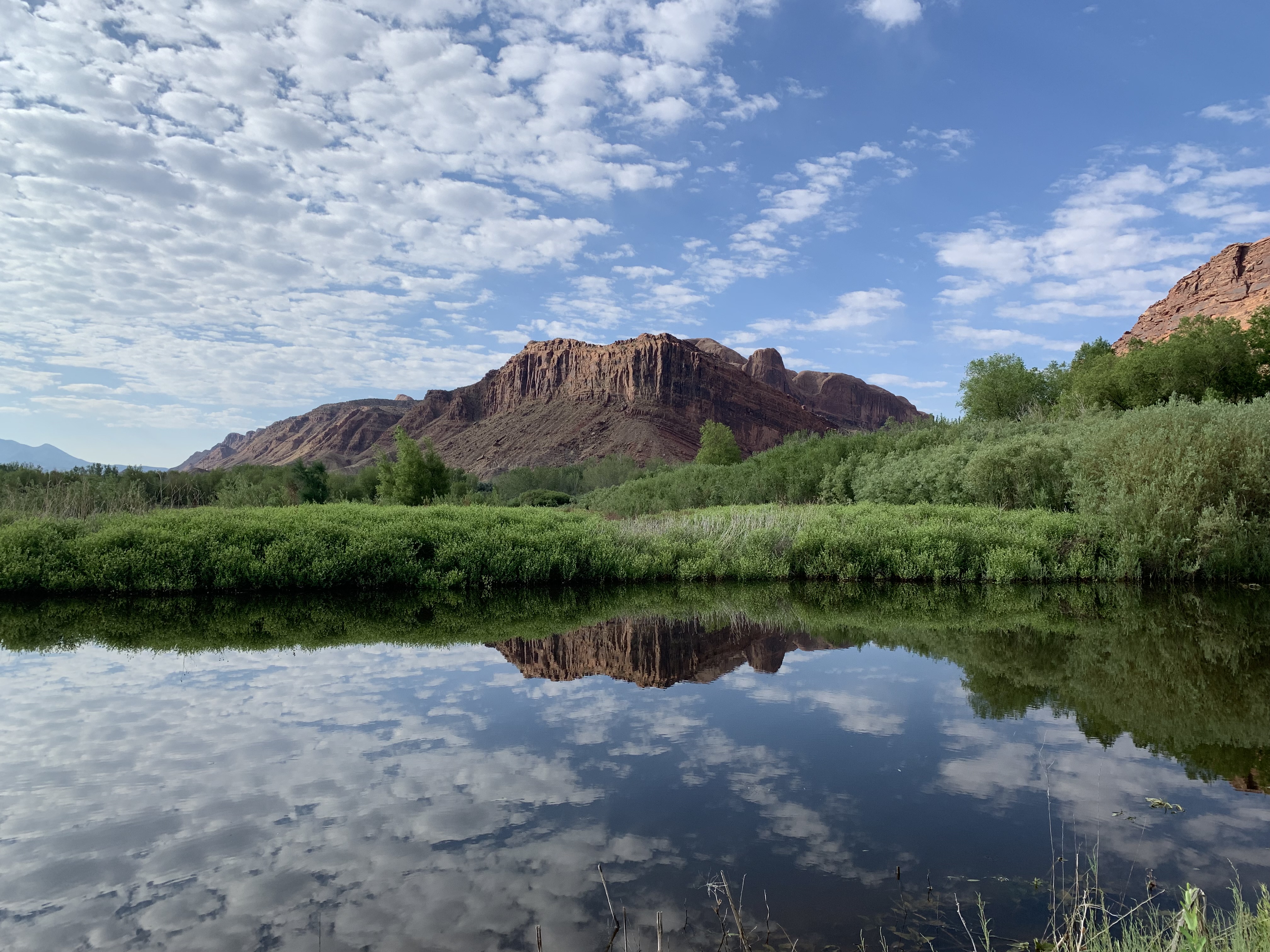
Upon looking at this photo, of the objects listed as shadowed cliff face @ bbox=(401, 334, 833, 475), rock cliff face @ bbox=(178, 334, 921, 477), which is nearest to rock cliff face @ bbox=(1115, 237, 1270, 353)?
rock cliff face @ bbox=(178, 334, 921, 477)

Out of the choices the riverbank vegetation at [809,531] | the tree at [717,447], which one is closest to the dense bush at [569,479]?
the tree at [717,447]

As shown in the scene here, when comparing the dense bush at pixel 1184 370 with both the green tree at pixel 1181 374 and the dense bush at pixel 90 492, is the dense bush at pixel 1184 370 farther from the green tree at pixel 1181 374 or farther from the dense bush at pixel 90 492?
the dense bush at pixel 90 492

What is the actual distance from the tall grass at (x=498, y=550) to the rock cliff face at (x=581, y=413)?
81.5m

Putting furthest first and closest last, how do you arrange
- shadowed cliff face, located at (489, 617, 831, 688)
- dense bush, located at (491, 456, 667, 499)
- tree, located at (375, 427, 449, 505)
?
dense bush, located at (491, 456, 667, 499) → tree, located at (375, 427, 449, 505) → shadowed cliff face, located at (489, 617, 831, 688)

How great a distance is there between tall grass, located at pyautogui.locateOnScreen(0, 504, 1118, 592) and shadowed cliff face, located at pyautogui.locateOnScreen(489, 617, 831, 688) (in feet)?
18.2

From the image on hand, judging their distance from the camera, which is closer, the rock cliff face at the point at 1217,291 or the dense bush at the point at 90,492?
the dense bush at the point at 90,492

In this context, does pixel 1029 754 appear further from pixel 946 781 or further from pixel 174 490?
pixel 174 490

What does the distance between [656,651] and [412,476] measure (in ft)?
98.9

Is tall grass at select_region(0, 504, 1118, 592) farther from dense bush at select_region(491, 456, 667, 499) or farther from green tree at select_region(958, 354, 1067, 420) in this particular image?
dense bush at select_region(491, 456, 667, 499)

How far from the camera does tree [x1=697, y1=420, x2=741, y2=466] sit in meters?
55.2

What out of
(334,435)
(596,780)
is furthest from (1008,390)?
(334,435)

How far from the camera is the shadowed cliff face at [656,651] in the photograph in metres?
10.5

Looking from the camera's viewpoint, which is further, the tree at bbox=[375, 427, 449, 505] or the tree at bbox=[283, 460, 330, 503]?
the tree at bbox=[283, 460, 330, 503]

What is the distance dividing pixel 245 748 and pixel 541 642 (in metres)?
5.50
